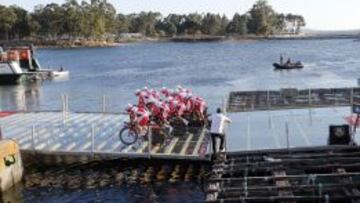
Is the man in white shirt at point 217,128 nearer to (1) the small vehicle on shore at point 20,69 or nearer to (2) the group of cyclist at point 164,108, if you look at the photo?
(2) the group of cyclist at point 164,108

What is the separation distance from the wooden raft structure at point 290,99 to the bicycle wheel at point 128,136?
1034 centimetres

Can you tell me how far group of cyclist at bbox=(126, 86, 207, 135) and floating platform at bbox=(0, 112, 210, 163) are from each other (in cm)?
79

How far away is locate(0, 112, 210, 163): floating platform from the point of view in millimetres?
25797

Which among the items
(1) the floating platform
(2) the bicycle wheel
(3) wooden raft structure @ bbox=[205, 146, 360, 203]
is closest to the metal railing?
(1) the floating platform

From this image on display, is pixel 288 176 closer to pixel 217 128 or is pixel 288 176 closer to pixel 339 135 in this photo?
pixel 217 128

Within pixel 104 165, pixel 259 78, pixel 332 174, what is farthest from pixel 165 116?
pixel 259 78

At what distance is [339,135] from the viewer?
23.6m

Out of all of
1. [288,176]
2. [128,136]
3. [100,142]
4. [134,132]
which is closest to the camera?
[288,176]

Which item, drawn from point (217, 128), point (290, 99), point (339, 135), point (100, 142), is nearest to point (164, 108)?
point (100, 142)

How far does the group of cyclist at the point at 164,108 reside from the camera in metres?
26.9

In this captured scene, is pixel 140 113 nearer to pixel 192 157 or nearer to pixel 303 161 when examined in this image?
pixel 192 157

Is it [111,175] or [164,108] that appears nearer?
[111,175]

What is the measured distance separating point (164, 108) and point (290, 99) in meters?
14.6

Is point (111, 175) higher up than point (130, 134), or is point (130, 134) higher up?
point (130, 134)
